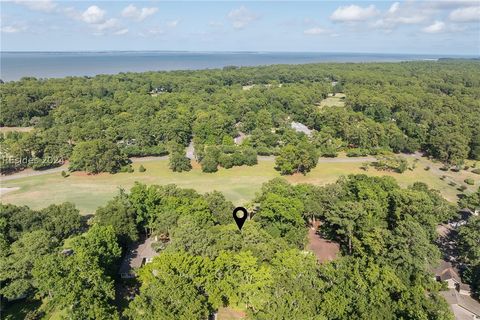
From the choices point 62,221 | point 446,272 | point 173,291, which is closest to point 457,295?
point 446,272

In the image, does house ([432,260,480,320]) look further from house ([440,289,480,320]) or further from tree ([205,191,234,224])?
tree ([205,191,234,224])

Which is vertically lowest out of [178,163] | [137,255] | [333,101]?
[137,255]

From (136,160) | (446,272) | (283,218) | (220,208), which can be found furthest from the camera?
(136,160)

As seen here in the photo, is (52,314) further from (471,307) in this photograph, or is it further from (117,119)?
(117,119)

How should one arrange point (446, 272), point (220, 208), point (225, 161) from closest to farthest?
point (446, 272) → point (220, 208) → point (225, 161)

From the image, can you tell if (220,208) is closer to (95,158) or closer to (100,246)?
(100,246)

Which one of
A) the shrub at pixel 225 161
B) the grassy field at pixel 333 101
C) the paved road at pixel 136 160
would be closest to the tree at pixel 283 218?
the shrub at pixel 225 161

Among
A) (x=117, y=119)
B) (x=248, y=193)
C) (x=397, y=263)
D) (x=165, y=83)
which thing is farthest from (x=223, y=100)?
(x=397, y=263)

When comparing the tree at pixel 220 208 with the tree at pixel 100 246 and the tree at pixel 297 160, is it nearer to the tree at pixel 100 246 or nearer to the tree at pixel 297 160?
the tree at pixel 100 246
